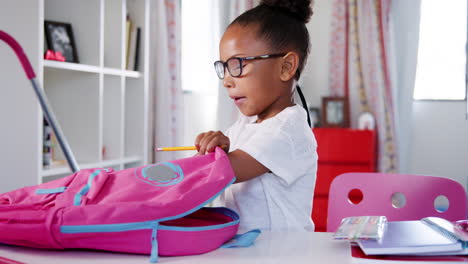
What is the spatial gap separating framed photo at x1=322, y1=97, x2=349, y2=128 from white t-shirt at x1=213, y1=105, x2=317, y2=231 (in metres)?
3.34

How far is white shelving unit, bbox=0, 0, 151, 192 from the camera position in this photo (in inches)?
84.4

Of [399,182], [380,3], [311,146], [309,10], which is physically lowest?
[399,182]

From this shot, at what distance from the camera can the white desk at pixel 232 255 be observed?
0.68 metres

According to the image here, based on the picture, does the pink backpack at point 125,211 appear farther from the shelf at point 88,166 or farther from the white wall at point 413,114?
the white wall at point 413,114

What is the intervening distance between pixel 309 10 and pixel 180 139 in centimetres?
248

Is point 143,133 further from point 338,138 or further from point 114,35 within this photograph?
point 338,138

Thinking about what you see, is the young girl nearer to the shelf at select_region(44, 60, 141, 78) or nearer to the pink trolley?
the pink trolley

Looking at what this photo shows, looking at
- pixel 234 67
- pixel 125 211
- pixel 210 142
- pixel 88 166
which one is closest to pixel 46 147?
pixel 88 166

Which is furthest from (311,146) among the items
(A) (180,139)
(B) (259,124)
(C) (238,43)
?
(A) (180,139)

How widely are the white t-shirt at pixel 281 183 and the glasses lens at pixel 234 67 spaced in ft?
0.39

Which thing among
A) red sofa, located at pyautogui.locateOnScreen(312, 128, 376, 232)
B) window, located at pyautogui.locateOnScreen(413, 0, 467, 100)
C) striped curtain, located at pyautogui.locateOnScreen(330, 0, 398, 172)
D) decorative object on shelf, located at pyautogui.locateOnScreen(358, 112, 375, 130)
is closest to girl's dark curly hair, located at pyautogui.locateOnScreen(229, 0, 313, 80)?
red sofa, located at pyautogui.locateOnScreen(312, 128, 376, 232)

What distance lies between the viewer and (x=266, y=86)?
1.12 metres

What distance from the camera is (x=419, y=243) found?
27.1 inches

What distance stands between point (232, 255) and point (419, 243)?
9.6 inches
